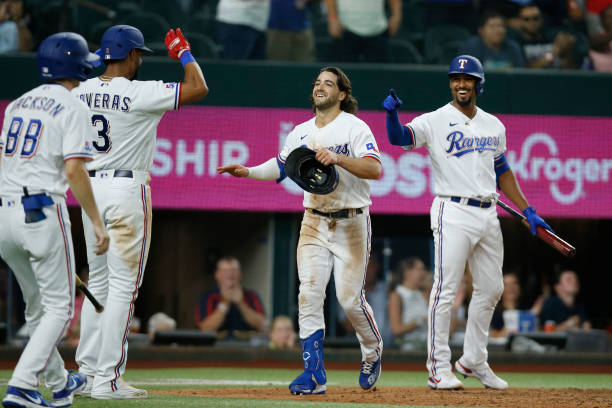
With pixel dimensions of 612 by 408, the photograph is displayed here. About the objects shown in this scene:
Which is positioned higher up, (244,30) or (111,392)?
(244,30)

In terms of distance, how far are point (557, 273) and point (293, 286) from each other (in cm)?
379

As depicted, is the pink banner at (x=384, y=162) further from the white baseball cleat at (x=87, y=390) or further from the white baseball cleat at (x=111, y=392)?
the white baseball cleat at (x=111, y=392)

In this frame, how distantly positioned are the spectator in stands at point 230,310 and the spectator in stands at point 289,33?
2.70 metres

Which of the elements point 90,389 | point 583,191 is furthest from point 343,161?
point 583,191

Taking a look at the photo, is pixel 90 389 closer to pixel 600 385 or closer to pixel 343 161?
pixel 343 161

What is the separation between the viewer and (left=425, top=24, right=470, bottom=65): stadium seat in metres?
13.1

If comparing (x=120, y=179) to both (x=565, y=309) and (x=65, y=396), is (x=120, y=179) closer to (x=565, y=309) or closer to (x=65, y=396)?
(x=65, y=396)

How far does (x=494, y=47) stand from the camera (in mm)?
12953

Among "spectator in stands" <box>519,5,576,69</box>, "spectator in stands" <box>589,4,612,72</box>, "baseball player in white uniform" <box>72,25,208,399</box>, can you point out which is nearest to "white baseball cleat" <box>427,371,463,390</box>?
"baseball player in white uniform" <box>72,25,208,399</box>

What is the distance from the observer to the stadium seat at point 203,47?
41.7 feet

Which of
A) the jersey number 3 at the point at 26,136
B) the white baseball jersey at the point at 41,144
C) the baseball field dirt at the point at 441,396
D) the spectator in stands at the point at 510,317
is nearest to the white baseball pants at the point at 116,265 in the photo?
the baseball field dirt at the point at 441,396

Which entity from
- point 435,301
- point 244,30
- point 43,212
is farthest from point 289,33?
point 43,212

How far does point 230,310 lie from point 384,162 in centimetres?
265

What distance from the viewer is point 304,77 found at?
12555mm
